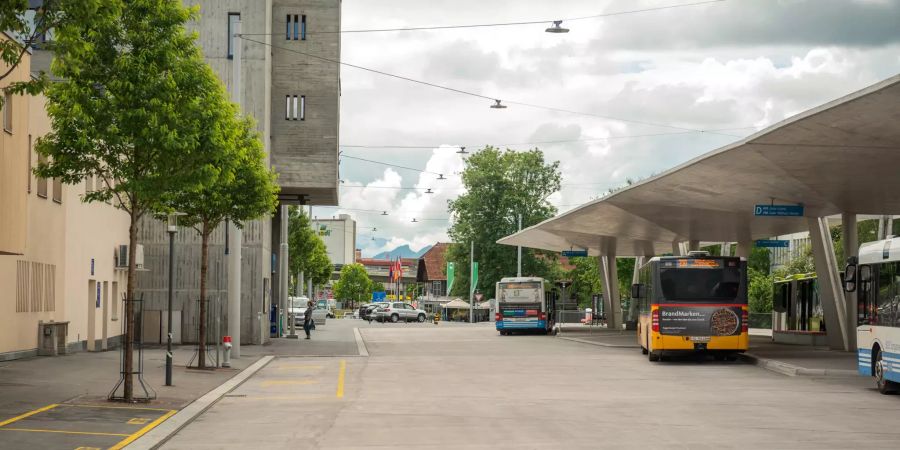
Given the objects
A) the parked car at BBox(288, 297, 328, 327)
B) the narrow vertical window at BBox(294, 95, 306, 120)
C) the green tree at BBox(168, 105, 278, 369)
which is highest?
the narrow vertical window at BBox(294, 95, 306, 120)

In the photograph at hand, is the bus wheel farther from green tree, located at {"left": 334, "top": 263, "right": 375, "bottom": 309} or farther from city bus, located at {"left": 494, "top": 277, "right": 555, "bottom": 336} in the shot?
green tree, located at {"left": 334, "top": 263, "right": 375, "bottom": 309}

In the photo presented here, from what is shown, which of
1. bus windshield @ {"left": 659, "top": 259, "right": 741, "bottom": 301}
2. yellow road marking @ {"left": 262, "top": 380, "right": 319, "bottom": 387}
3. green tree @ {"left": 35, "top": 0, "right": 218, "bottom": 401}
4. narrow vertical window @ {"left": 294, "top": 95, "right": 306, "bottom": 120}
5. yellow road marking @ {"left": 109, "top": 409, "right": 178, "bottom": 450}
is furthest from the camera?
narrow vertical window @ {"left": 294, "top": 95, "right": 306, "bottom": 120}

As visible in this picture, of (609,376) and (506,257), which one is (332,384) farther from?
(506,257)

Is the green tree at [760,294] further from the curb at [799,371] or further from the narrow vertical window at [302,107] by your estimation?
the curb at [799,371]

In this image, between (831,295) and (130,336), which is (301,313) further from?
(130,336)

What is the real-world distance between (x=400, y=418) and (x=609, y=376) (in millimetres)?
10792

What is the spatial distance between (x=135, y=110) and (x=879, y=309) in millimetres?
13921

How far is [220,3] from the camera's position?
4266 cm

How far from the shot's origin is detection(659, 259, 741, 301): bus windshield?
32781 mm

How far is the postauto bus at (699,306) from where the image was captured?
3250cm

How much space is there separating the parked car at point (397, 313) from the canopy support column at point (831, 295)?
5662 cm

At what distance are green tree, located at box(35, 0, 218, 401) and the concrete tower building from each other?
20725 millimetres

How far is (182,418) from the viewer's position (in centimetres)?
1705

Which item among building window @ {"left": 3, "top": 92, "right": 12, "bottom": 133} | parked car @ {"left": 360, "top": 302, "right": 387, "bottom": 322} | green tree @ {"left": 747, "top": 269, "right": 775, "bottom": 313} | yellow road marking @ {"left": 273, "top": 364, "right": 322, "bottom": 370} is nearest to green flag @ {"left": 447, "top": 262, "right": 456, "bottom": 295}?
parked car @ {"left": 360, "top": 302, "right": 387, "bottom": 322}
